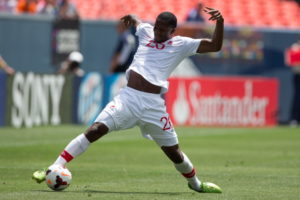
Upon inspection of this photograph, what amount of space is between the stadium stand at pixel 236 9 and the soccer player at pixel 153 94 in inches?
733

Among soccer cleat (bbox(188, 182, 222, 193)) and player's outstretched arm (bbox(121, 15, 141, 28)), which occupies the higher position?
player's outstretched arm (bbox(121, 15, 141, 28))

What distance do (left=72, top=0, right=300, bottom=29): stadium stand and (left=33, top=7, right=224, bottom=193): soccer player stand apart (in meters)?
18.6

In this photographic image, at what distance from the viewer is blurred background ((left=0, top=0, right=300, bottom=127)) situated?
70.4 feet

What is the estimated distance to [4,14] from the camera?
24625mm

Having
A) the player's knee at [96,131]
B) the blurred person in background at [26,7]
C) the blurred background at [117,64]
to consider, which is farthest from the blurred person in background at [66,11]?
the player's knee at [96,131]

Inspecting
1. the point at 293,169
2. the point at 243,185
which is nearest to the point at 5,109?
the point at 293,169

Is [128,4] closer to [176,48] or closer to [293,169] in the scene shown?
[293,169]

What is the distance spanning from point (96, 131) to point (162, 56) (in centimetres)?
113

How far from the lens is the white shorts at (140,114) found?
9570mm

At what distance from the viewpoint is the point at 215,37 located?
31.7 feet

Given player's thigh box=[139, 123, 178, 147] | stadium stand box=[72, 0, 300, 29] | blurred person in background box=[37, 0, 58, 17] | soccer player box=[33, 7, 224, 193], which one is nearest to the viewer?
soccer player box=[33, 7, 224, 193]

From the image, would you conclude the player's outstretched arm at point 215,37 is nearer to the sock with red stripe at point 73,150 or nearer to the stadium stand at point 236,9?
the sock with red stripe at point 73,150

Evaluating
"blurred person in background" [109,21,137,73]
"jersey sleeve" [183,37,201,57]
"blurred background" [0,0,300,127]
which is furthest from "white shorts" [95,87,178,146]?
"blurred person in background" [109,21,137,73]

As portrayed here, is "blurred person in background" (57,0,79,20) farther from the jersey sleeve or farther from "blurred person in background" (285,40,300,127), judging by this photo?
the jersey sleeve
